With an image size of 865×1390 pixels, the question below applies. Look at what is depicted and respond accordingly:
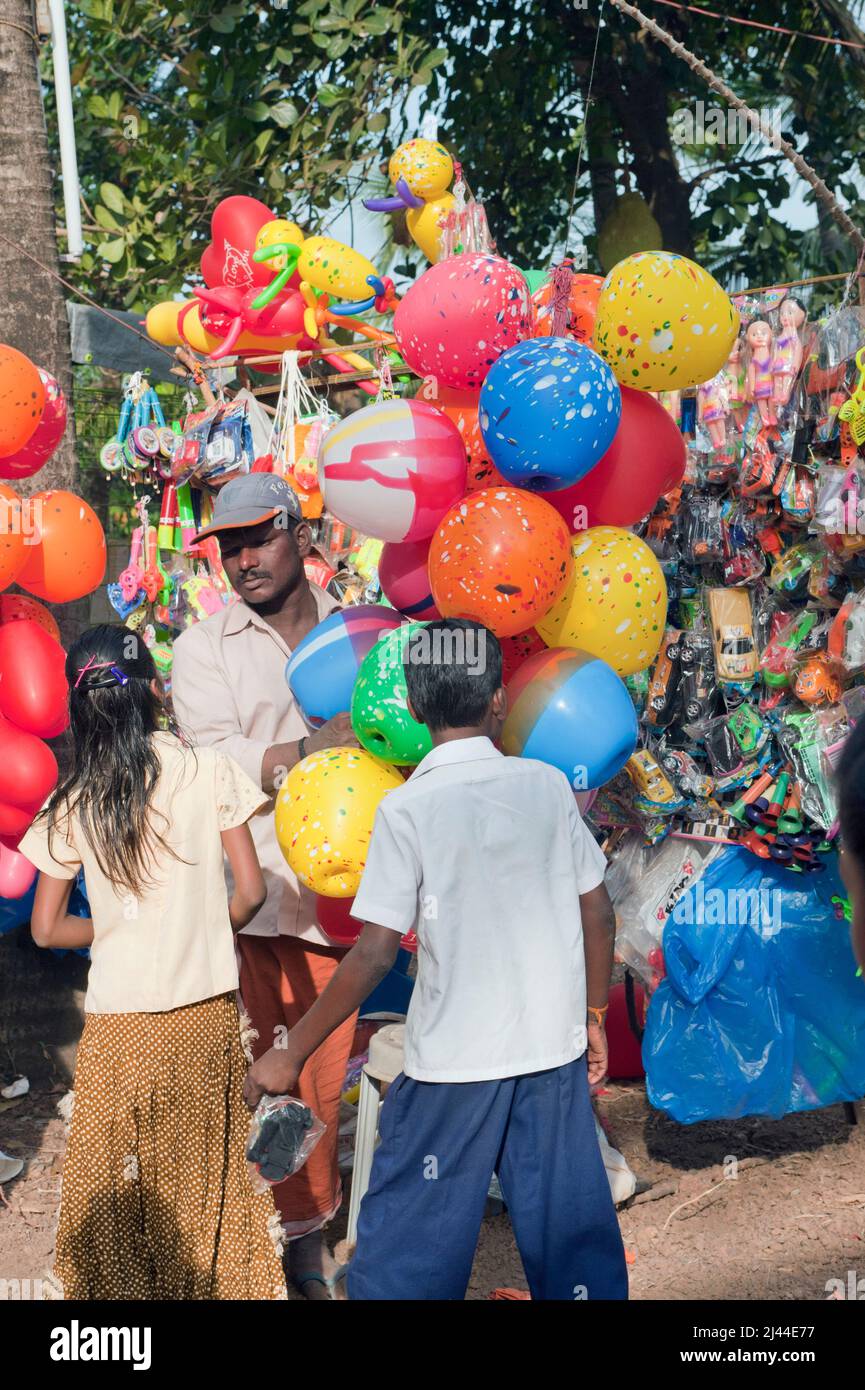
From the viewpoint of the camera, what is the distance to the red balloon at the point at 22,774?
124 inches

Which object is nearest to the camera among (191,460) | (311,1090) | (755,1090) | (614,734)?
(614,734)

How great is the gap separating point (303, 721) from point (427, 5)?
5.40 metres

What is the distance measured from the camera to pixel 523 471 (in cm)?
260

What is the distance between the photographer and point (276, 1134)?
246cm

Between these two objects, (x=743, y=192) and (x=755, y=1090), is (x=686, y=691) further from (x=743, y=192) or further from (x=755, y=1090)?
(x=743, y=192)

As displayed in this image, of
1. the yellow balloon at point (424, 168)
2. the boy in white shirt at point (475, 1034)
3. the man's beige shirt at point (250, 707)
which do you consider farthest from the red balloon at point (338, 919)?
the yellow balloon at point (424, 168)

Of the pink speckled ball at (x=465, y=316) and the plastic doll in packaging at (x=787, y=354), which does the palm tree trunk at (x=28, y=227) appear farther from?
the plastic doll in packaging at (x=787, y=354)

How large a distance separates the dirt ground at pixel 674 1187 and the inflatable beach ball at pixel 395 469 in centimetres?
184

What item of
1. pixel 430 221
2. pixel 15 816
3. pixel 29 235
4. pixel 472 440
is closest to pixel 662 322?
pixel 472 440

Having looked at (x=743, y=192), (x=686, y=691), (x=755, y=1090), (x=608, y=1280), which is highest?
(x=743, y=192)

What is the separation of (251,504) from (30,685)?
2.41 feet

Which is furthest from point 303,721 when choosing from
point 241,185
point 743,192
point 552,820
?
point 743,192

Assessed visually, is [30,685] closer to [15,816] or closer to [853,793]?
[15,816]

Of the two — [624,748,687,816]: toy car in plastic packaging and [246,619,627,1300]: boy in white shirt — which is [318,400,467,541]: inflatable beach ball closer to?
[246,619,627,1300]: boy in white shirt
